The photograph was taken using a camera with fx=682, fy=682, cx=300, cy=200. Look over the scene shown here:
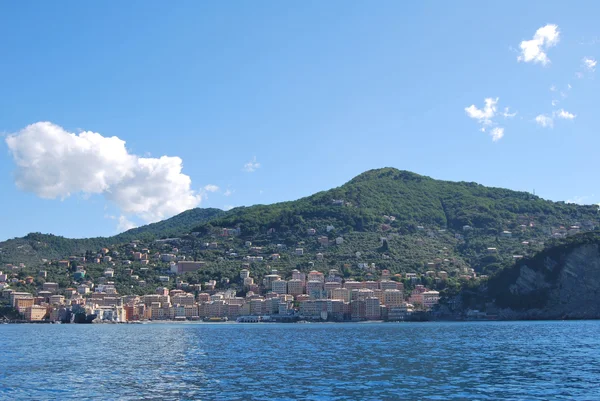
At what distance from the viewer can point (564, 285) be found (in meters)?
107

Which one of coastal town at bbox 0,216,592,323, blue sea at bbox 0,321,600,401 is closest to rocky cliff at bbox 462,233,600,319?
coastal town at bbox 0,216,592,323

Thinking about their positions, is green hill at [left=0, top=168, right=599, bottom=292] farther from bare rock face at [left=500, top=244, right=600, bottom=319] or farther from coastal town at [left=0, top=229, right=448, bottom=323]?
bare rock face at [left=500, top=244, right=600, bottom=319]

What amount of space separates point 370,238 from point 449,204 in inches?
1331

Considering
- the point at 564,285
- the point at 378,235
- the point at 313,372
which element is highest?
the point at 378,235

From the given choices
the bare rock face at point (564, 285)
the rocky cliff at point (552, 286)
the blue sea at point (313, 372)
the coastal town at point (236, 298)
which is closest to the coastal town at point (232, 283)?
the coastal town at point (236, 298)

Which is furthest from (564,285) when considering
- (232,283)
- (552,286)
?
(232,283)

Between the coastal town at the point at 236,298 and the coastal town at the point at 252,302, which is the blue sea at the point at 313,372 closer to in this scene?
the coastal town at the point at 252,302

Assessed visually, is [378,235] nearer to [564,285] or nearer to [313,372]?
[564,285]

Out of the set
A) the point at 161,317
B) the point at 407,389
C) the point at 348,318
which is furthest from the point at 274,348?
the point at 161,317

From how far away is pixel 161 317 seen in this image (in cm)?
13912

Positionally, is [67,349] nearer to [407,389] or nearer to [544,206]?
[407,389]

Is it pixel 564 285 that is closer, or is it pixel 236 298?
pixel 564 285

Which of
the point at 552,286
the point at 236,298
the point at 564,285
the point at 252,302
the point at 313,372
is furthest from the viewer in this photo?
the point at 236,298

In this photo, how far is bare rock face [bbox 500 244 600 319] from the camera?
342 ft
